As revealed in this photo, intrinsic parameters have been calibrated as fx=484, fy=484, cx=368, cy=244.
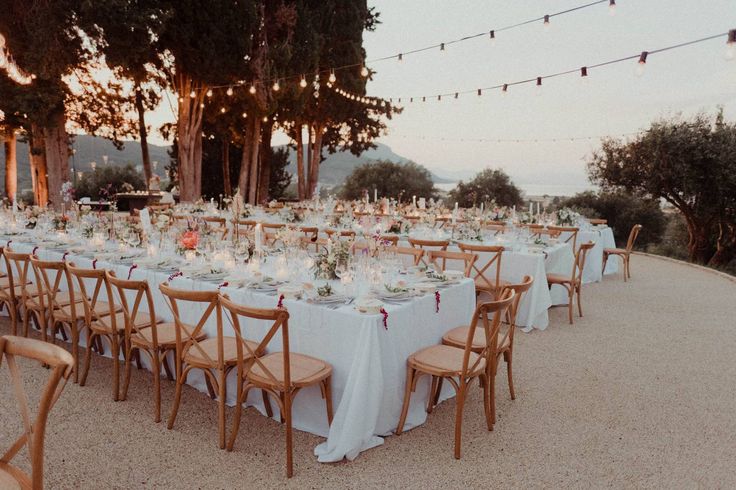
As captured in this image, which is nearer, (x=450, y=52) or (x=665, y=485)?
(x=665, y=485)

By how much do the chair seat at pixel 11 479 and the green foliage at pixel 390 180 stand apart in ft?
68.8

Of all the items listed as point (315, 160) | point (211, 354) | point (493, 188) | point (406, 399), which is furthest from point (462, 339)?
point (493, 188)

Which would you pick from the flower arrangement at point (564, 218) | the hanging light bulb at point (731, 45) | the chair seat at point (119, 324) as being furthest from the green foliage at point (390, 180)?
the chair seat at point (119, 324)

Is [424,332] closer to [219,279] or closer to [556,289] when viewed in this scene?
[219,279]

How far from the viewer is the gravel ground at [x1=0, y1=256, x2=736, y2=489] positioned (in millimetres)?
2664

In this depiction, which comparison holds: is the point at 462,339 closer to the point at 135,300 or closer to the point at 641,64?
the point at 135,300

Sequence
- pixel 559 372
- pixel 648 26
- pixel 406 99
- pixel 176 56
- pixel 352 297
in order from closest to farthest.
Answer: pixel 352 297 < pixel 559 372 < pixel 648 26 < pixel 406 99 < pixel 176 56

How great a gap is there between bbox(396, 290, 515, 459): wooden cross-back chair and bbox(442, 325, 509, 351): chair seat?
0.07 metres

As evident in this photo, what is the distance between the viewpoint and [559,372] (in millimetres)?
4238

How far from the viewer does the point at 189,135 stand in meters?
12.6

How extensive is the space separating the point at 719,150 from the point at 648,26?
524 cm

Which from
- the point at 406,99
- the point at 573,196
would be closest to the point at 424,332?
the point at 406,99

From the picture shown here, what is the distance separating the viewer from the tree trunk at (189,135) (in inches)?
480

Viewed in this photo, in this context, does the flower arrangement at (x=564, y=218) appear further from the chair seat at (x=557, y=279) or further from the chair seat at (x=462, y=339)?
the chair seat at (x=462, y=339)
